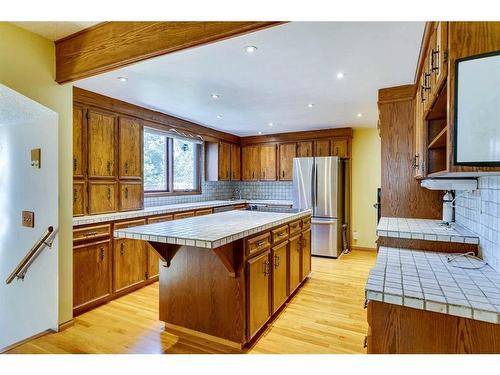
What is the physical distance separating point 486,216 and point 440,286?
2.34 ft

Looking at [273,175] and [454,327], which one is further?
[273,175]

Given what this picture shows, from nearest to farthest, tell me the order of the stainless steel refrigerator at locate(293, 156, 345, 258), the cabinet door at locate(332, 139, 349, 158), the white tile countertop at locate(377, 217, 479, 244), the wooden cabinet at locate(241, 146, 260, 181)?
the white tile countertop at locate(377, 217, 479, 244), the stainless steel refrigerator at locate(293, 156, 345, 258), the cabinet door at locate(332, 139, 349, 158), the wooden cabinet at locate(241, 146, 260, 181)

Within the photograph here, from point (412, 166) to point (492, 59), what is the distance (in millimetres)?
2067

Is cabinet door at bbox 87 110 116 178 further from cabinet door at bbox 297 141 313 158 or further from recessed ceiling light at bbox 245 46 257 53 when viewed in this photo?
cabinet door at bbox 297 141 313 158

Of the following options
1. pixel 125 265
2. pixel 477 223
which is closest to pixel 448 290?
pixel 477 223

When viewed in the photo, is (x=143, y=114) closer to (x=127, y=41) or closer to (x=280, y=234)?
(x=127, y=41)

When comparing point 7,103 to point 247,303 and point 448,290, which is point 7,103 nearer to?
point 247,303

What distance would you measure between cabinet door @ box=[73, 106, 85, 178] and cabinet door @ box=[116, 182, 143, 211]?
0.55 m

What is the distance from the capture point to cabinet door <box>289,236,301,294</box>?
10.2 feet

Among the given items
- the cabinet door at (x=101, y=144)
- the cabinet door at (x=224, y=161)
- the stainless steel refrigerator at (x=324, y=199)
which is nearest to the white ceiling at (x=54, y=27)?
the cabinet door at (x=101, y=144)

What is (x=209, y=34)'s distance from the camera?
5.18ft

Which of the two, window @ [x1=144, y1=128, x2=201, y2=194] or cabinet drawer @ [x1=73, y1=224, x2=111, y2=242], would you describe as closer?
cabinet drawer @ [x1=73, y1=224, x2=111, y2=242]

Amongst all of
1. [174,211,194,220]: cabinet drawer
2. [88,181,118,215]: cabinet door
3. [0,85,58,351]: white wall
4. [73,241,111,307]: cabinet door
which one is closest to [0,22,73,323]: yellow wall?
[0,85,58,351]: white wall

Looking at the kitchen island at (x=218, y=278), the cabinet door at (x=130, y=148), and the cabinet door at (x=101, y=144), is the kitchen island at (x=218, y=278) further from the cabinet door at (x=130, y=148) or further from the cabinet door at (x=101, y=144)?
the cabinet door at (x=130, y=148)
